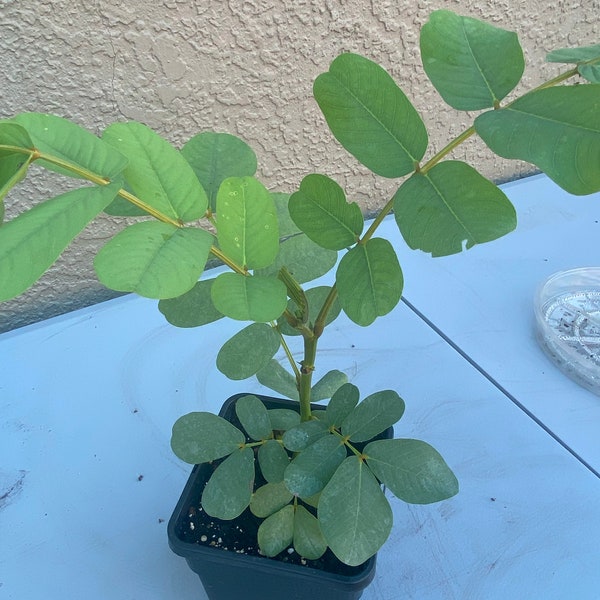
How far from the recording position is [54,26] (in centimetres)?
97

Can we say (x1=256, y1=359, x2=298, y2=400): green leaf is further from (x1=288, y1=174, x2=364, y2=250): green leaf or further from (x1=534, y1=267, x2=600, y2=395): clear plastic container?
(x1=534, y1=267, x2=600, y2=395): clear plastic container

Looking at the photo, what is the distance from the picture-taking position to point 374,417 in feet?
1.86

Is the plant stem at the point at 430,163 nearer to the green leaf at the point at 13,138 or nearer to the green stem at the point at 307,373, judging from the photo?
the green stem at the point at 307,373

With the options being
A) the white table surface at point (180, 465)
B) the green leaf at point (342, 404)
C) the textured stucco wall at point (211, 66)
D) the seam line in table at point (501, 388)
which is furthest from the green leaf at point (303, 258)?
the textured stucco wall at point (211, 66)

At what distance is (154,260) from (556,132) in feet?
0.82

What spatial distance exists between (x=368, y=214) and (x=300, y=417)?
93cm

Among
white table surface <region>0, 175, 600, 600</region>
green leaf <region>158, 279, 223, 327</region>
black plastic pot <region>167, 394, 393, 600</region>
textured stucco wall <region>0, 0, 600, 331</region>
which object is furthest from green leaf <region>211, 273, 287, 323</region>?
textured stucco wall <region>0, 0, 600, 331</region>

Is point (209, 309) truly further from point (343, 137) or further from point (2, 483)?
point (2, 483)

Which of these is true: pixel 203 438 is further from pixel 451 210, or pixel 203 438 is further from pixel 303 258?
pixel 451 210

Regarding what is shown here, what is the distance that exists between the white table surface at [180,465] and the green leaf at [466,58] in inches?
22.9

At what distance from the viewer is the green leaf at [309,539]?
57 centimetres

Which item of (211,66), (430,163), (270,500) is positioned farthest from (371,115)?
(211,66)

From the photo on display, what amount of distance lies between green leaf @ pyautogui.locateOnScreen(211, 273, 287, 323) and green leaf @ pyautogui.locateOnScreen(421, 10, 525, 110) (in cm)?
18

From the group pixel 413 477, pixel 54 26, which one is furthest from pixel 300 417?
pixel 54 26
